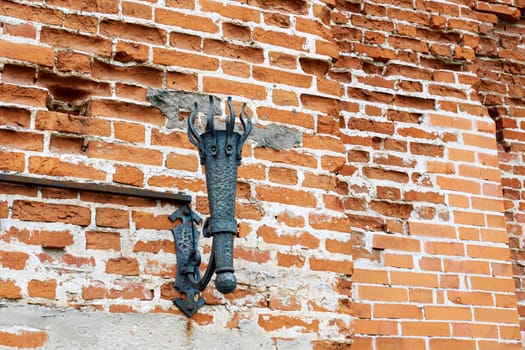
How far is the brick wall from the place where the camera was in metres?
2.62

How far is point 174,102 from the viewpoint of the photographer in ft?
9.51

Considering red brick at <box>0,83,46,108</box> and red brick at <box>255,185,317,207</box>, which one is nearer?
red brick at <box>0,83,46,108</box>

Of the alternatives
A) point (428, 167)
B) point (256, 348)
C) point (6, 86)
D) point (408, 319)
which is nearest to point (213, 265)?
point (256, 348)

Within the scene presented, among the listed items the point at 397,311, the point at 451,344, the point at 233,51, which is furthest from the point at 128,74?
the point at 451,344

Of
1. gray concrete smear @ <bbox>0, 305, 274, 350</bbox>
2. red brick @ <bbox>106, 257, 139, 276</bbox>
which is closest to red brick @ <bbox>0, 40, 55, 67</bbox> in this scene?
red brick @ <bbox>106, 257, 139, 276</bbox>

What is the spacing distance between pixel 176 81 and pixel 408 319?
1.46m

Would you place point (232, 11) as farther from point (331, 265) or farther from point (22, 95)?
point (331, 265)

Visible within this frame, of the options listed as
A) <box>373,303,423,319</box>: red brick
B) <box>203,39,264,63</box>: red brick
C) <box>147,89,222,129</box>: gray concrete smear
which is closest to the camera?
<box>147,89,222,129</box>: gray concrete smear

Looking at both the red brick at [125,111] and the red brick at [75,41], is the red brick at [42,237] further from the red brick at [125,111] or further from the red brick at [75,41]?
the red brick at [75,41]

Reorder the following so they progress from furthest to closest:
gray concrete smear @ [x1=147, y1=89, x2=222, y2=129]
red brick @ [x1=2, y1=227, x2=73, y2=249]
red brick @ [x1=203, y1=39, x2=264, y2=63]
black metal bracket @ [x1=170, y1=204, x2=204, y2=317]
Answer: red brick @ [x1=203, y1=39, x2=264, y2=63] → gray concrete smear @ [x1=147, y1=89, x2=222, y2=129] → black metal bracket @ [x1=170, y1=204, x2=204, y2=317] → red brick @ [x1=2, y1=227, x2=73, y2=249]

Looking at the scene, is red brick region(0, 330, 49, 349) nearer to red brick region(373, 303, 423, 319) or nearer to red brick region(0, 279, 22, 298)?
red brick region(0, 279, 22, 298)

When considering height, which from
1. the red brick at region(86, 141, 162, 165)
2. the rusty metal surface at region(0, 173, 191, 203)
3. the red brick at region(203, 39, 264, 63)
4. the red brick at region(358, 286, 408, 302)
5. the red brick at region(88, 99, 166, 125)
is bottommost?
the red brick at region(358, 286, 408, 302)

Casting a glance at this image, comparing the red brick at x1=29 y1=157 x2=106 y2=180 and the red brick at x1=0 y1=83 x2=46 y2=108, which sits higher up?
the red brick at x1=0 y1=83 x2=46 y2=108

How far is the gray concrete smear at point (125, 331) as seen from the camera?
248cm
